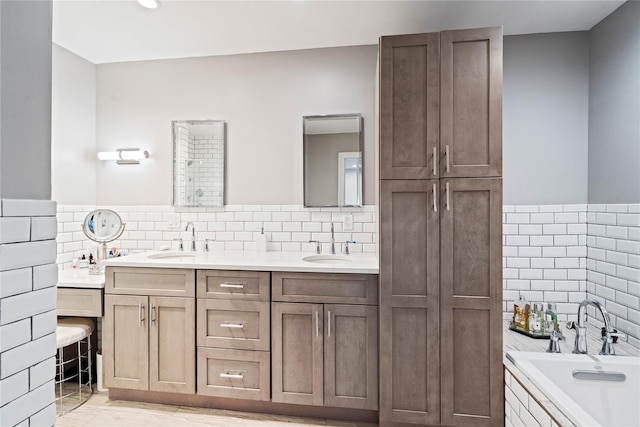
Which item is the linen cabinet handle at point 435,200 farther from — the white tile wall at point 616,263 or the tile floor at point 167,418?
the tile floor at point 167,418

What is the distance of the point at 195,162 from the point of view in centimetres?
305

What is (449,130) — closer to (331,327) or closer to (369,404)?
(331,327)

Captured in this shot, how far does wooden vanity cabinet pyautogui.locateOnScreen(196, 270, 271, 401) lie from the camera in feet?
7.48

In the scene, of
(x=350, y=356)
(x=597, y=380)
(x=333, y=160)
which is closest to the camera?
(x=597, y=380)

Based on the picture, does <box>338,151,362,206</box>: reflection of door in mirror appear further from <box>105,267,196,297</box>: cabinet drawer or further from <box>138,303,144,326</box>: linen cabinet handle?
<box>138,303,144,326</box>: linen cabinet handle

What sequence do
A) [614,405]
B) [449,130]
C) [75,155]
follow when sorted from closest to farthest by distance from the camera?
1. [614,405]
2. [449,130]
3. [75,155]

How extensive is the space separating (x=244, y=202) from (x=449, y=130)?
1.72m

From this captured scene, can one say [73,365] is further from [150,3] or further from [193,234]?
[150,3]

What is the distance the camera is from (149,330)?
2377 mm

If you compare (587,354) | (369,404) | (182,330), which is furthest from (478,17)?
(182,330)

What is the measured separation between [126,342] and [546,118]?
337 cm

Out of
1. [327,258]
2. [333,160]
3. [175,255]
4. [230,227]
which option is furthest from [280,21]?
[175,255]

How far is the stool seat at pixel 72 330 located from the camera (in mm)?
2219

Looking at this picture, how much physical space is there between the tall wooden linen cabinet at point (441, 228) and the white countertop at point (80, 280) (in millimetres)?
1942
